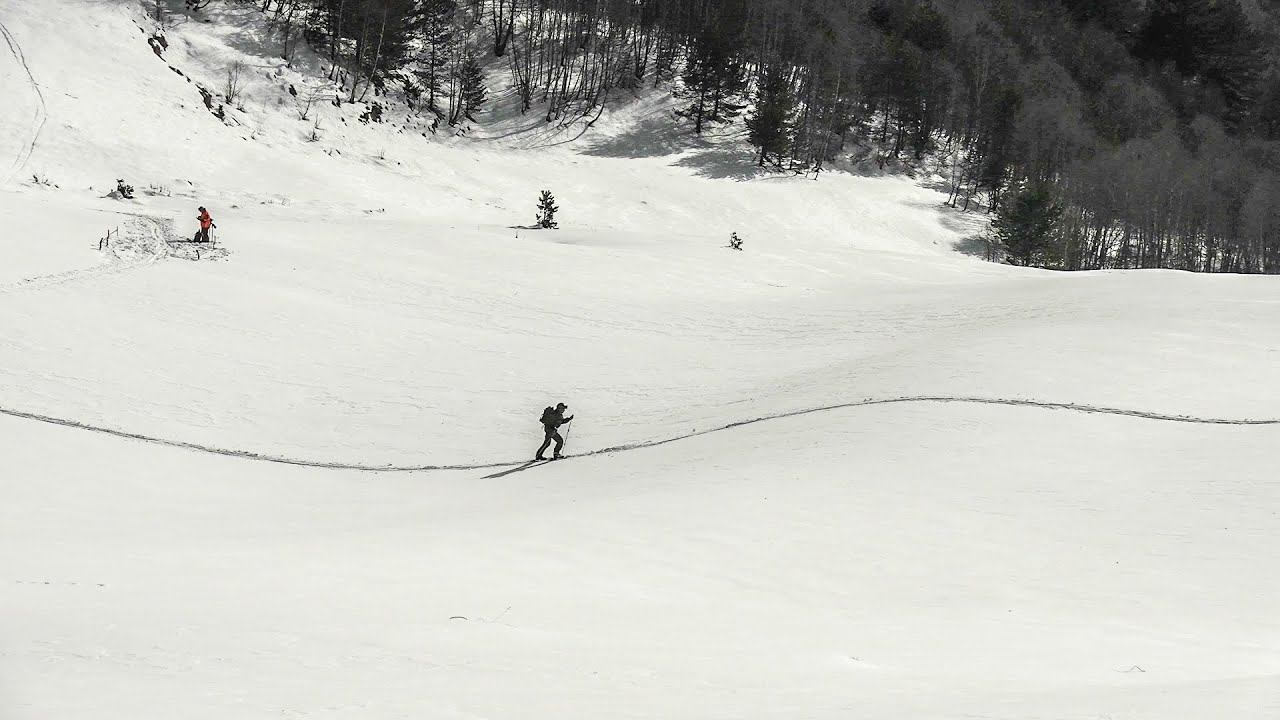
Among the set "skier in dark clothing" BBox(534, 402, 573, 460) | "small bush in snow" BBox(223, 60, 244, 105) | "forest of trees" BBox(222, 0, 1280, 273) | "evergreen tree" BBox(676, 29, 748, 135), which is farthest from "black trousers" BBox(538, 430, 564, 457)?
"evergreen tree" BBox(676, 29, 748, 135)

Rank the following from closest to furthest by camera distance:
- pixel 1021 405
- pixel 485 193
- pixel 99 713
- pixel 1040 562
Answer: pixel 99 713 → pixel 1040 562 → pixel 1021 405 → pixel 485 193

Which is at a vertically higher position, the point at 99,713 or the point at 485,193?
the point at 485,193

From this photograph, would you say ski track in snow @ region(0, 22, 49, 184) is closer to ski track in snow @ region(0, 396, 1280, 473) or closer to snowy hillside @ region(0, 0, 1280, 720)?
snowy hillside @ region(0, 0, 1280, 720)

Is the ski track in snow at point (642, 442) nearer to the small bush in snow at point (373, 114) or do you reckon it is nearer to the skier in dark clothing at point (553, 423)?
the skier in dark clothing at point (553, 423)

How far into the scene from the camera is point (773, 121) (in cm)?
6475

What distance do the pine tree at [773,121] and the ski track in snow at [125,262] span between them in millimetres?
44260

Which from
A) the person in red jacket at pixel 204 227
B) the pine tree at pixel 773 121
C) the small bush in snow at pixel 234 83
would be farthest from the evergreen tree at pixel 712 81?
the person in red jacket at pixel 204 227

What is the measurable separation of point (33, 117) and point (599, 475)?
36.6 m

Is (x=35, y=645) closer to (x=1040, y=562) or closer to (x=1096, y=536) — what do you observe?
(x=1040, y=562)

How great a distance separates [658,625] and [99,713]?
5.37m

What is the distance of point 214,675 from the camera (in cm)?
692

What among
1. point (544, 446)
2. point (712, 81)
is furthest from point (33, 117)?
point (712, 81)

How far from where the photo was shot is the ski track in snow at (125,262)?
23516 millimetres

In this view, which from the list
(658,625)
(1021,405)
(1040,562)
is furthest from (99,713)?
(1021,405)
